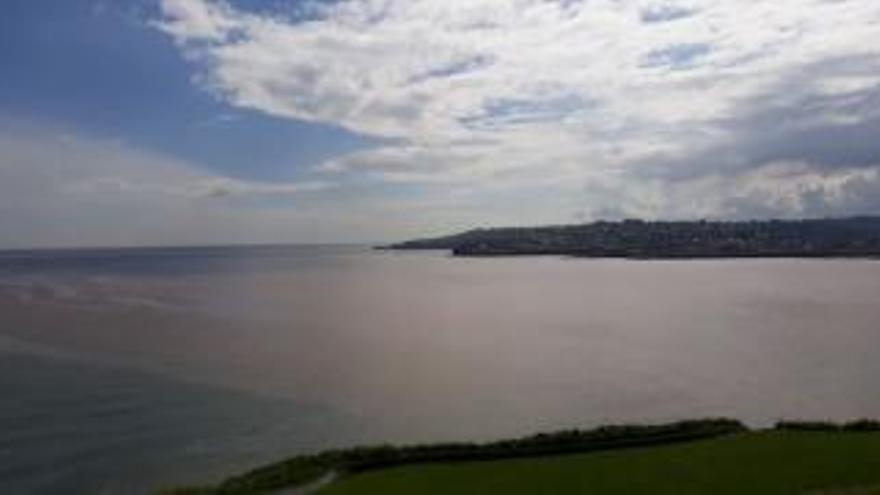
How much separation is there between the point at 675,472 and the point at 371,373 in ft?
114

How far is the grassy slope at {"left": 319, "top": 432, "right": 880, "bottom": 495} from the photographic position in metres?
32.9

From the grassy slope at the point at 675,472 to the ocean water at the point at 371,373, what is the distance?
31.5ft

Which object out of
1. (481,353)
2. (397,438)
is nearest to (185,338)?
(481,353)

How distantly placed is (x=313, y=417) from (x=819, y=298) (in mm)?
89076

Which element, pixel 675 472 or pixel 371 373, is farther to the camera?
pixel 371 373

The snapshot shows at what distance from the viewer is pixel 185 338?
287 feet

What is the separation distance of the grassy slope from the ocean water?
9588 millimetres

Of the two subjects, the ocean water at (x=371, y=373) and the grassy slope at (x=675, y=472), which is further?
the ocean water at (x=371, y=373)

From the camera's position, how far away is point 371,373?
6769 centimetres

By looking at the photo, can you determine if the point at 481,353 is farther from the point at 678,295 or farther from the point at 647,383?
the point at 678,295

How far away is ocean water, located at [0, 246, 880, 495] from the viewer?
47.5 m

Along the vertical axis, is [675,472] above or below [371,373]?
above

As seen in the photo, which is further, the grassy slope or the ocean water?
the ocean water

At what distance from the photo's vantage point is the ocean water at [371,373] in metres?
47.5
